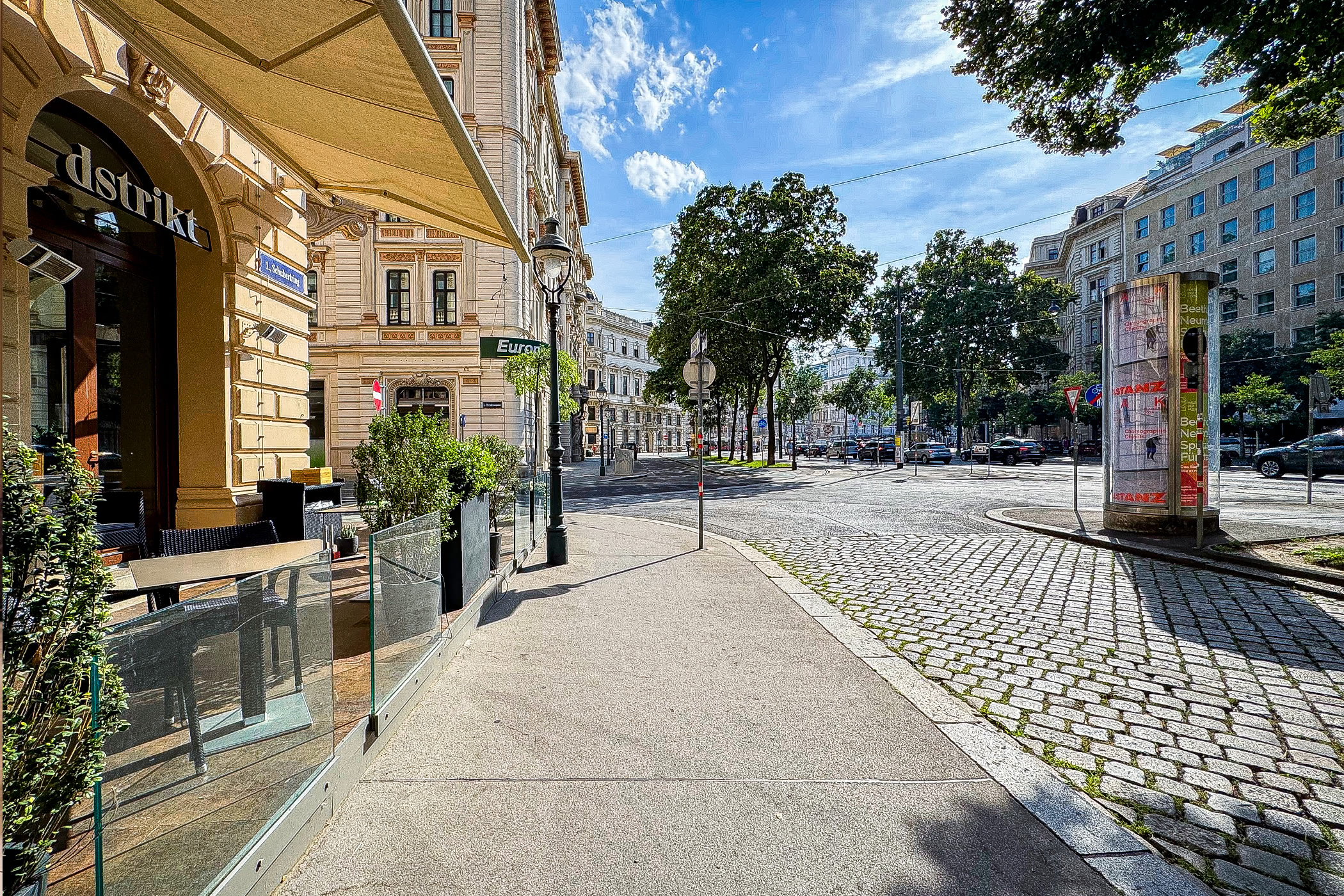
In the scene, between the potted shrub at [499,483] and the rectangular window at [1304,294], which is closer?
the potted shrub at [499,483]

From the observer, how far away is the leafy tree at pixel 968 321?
48.9 metres

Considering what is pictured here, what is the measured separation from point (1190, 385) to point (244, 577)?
11414 millimetres

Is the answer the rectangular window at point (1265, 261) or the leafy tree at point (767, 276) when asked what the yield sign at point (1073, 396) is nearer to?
the leafy tree at point (767, 276)

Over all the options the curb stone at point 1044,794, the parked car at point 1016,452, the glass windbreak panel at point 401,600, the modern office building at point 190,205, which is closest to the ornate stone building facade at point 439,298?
the modern office building at point 190,205

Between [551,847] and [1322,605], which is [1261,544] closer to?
[1322,605]

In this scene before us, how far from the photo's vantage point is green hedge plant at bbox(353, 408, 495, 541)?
18.5ft

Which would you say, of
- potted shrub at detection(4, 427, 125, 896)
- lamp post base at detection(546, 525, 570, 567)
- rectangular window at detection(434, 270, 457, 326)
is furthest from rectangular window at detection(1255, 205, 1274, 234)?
potted shrub at detection(4, 427, 125, 896)

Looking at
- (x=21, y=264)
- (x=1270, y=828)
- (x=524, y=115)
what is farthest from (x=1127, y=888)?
(x=524, y=115)

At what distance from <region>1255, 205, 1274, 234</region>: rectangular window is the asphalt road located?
22731mm

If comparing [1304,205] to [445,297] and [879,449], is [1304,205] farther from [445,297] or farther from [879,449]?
[445,297]

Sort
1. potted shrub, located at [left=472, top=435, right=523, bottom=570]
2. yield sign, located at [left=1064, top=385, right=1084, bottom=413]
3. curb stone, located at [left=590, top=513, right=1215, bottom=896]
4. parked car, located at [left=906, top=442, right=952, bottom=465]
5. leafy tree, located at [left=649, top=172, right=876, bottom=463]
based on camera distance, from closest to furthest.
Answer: curb stone, located at [left=590, top=513, right=1215, bottom=896], potted shrub, located at [left=472, top=435, right=523, bottom=570], yield sign, located at [left=1064, top=385, right=1084, bottom=413], leafy tree, located at [left=649, top=172, right=876, bottom=463], parked car, located at [left=906, top=442, right=952, bottom=465]

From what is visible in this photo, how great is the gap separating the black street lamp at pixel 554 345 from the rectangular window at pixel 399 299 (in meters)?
19.0

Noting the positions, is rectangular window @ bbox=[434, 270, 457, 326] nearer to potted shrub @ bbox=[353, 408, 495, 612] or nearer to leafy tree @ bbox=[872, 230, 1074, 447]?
potted shrub @ bbox=[353, 408, 495, 612]

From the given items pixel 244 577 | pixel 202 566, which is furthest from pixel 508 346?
pixel 244 577
